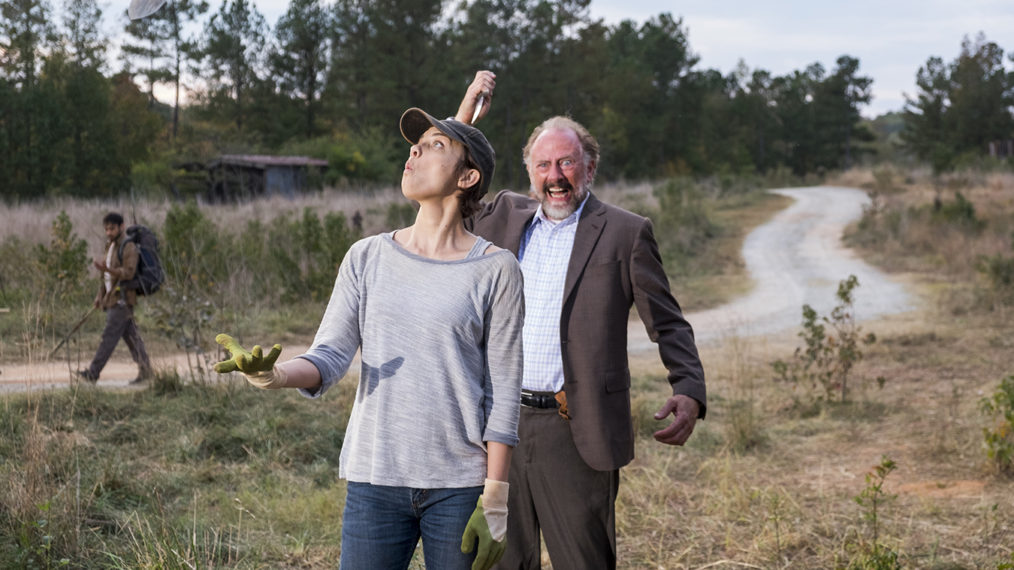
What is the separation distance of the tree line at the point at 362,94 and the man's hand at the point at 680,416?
23509 mm

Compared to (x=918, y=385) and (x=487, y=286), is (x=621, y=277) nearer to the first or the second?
(x=487, y=286)

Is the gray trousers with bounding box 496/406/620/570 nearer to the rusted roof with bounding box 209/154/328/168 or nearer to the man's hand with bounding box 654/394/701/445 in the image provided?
the man's hand with bounding box 654/394/701/445

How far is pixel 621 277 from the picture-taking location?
10.4 feet

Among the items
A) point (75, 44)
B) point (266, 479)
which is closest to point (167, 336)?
point (266, 479)

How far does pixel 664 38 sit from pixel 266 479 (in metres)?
52.3

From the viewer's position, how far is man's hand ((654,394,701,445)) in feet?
9.86

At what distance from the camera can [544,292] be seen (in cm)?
321

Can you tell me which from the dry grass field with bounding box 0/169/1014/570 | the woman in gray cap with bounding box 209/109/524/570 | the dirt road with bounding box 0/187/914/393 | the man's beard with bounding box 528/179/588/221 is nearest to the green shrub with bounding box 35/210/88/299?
the dirt road with bounding box 0/187/914/393

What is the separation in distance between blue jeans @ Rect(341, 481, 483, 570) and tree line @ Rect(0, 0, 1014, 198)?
24.2 m

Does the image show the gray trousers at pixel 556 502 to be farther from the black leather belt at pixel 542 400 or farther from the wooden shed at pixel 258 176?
the wooden shed at pixel 258 176

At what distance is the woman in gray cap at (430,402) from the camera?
2.04 m

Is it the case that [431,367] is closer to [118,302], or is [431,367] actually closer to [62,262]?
[118,302]

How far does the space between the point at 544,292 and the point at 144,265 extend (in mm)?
6350

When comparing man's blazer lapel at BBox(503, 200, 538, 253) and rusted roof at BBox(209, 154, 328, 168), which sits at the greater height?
man's blazer lapel at BBox(503, 200, 538, 253)
